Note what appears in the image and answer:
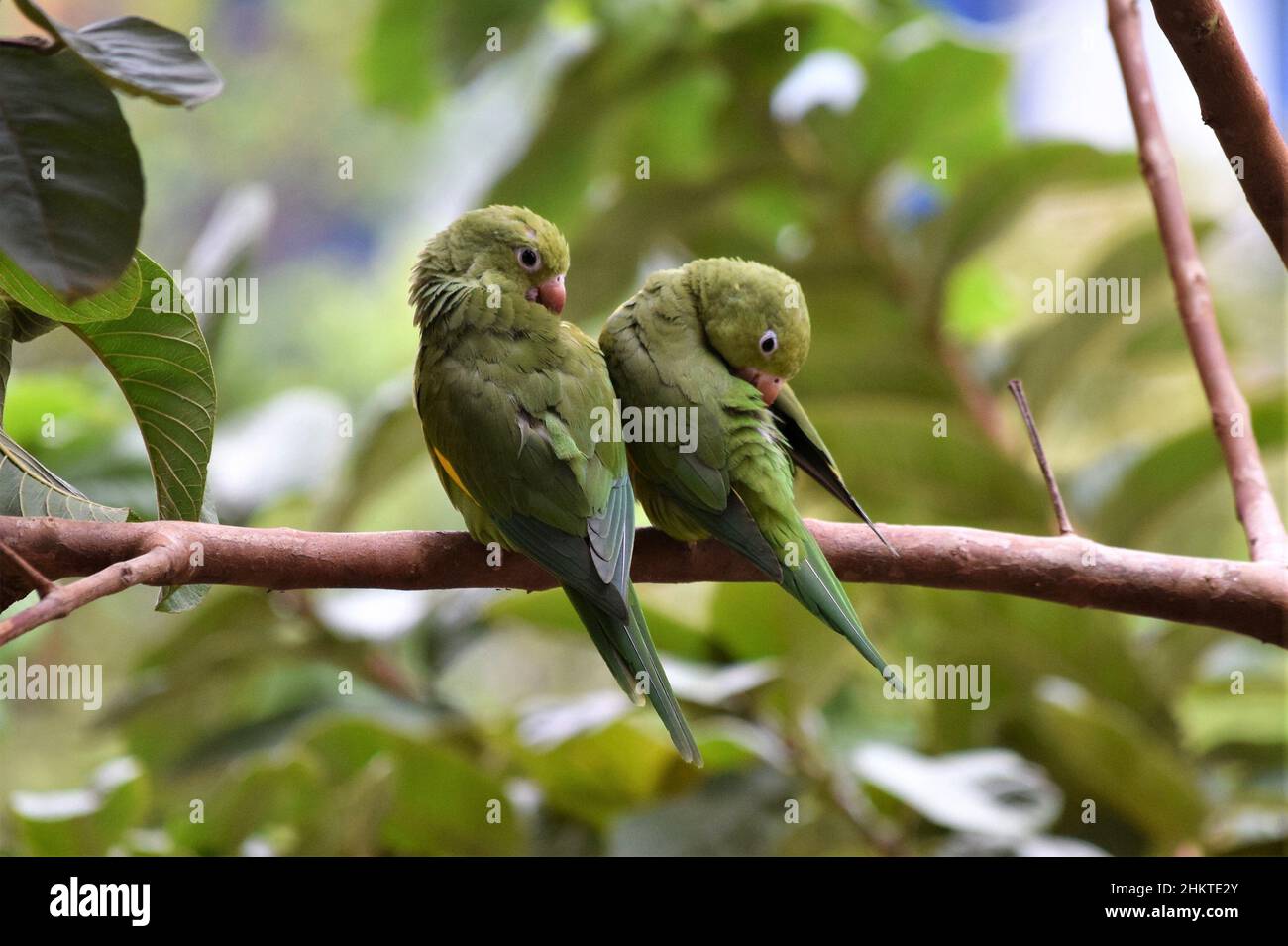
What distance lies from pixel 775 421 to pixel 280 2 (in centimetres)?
621

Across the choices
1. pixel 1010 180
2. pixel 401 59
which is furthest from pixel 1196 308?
pixel 401 59

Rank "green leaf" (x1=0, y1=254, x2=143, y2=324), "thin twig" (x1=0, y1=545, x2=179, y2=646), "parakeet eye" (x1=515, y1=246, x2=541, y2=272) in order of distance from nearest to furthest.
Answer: "thin twig" (x1=0, y1=545, x2=179, y2=646) → "green leaf" (x1=0, y1=254, x2=143, y2=324) → "parakeet eye" (x1=515, y1=246, x2=541, y2=272)

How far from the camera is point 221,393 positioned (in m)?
2.70

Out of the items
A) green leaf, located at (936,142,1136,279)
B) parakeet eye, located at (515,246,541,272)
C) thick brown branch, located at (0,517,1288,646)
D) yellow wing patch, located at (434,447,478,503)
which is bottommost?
thick brown branch, located at (0,517,1288,646)

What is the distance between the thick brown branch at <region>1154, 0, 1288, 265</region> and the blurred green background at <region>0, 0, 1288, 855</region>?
33.5 inches

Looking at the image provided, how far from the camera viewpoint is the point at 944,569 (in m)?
0.92

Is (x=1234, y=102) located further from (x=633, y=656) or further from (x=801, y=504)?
(x=801, y=504)

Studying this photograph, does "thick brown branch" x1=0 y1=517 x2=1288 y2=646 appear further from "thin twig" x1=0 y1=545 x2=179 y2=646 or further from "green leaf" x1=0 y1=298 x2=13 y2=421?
"green leaf" x1=0 y1=298 x2=13 y2=421

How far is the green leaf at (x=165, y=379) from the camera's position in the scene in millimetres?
860

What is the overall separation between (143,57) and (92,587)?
314mm

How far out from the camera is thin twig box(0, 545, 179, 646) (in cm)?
57

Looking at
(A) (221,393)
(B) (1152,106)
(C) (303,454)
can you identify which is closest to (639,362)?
(B) (1152,106)

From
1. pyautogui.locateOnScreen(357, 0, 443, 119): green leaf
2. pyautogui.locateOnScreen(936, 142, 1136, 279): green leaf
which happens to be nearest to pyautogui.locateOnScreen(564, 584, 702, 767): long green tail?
pyautogui.locateOnScreen(936, 142, 1136, 279): green leaf

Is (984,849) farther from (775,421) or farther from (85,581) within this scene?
(85,581)
